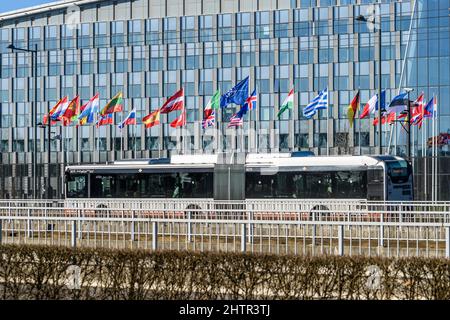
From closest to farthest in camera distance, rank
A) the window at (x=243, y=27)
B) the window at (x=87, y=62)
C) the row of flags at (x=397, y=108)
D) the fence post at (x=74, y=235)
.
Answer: the fence post at (x=74, y=235) < the row of flags at (x=397, y=108) < the window at (x=243, y=27) < the window at (x=87, y=62)

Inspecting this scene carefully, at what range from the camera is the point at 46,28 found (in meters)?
80.2

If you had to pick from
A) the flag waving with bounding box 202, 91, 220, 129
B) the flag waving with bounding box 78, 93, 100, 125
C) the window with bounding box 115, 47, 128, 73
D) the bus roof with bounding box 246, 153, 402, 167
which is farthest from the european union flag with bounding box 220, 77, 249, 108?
the window with bounding box 115, 47, 128, 73

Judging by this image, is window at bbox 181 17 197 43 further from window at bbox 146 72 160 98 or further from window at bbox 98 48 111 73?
window at bbox 98 48 111 73

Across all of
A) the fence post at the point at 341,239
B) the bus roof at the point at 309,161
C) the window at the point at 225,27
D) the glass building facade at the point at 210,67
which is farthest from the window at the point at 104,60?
the fence post at the point at 341,239

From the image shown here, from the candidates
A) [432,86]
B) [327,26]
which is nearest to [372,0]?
[327,26]

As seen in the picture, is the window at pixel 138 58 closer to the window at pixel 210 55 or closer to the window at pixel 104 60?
the window at pixel 104 60

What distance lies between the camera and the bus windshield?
1361 inches

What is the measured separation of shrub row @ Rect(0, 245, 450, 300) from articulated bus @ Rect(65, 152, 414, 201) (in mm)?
22297

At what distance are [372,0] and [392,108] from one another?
90.4 ft

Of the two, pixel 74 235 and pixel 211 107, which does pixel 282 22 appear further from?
pixel 74 235

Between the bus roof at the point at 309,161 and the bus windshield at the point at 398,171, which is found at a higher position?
the bus roof at the point at 309,161

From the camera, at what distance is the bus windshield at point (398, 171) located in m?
34.6

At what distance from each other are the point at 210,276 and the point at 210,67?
65154 mm

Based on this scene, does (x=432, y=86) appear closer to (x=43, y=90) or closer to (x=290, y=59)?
(x=290, y=59)
